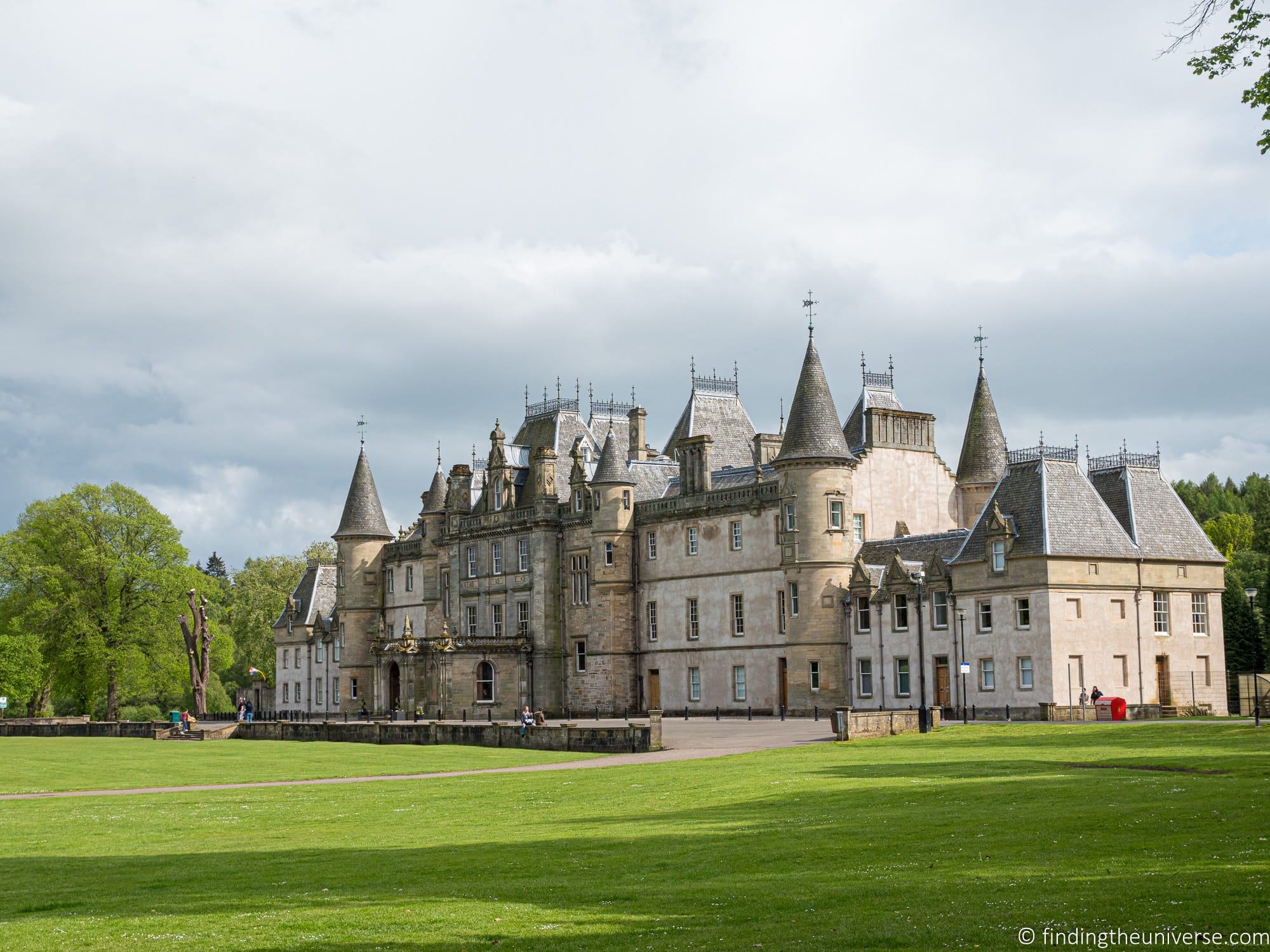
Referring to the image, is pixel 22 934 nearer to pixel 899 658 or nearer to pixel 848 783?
pixel 848 783

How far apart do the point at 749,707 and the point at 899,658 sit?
1060 cm

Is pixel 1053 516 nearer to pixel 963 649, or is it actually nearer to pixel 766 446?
pixel 963 649

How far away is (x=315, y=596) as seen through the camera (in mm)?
111438

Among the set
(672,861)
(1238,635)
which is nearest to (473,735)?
(672,861)

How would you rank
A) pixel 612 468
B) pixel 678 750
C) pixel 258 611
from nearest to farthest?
1. pixel 678 750
2. pixel 612 468
3. pixel 258 611

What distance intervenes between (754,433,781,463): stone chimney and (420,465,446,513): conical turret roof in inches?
966

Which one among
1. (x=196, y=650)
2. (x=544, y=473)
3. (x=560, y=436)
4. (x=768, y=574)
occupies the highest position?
(x=560, y=436)

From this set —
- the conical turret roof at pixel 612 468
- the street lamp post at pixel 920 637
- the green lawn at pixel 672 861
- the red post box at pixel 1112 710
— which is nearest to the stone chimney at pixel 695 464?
the conical turret roof at pixel 612 468

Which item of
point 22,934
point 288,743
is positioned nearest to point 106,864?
point 22,934

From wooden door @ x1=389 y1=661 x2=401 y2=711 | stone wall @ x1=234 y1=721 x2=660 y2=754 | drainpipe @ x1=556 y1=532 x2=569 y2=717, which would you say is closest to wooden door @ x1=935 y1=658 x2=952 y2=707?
stone wall @ x1=234 y1=721 x2=660 y2=754

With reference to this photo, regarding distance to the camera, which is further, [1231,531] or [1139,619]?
[1231,531]

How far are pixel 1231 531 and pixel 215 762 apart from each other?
296 feet

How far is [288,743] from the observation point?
202ft

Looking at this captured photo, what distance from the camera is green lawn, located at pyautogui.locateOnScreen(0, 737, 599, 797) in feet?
134
